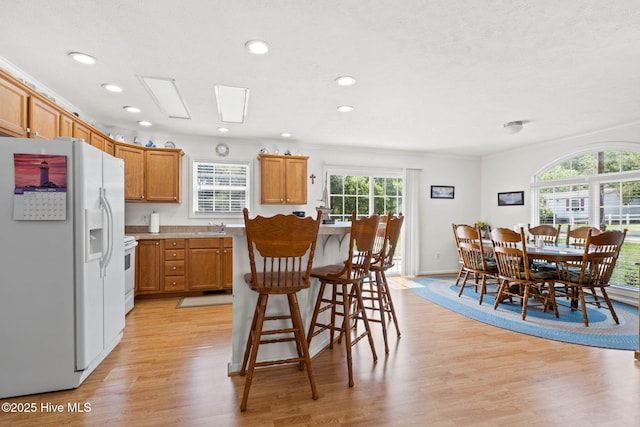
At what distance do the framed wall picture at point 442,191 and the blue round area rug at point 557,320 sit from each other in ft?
7.73

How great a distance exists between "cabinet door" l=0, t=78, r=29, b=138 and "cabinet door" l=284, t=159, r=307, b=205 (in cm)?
321

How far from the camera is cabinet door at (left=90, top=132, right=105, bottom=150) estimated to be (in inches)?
143

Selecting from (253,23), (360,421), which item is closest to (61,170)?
(253,23)

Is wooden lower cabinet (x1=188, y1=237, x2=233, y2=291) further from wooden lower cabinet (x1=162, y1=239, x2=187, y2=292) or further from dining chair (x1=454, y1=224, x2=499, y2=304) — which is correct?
dining chair (x1=454, y1=224, x2=499, y2=304)

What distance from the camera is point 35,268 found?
1.99m

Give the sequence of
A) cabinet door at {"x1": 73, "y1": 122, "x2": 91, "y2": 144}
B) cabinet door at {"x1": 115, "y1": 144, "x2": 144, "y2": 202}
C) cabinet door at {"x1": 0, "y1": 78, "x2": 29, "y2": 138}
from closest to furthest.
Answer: cabinet door at {"x1": 0, "y1": 78, "x2": 29, "y2": 138}
cabinet door at {"x1": 73, "y1": 122, "x2": 91, "y2": 144}
cabinet door at {"x1": 115, "y1": 144, "x2": 144, "y2": 202}

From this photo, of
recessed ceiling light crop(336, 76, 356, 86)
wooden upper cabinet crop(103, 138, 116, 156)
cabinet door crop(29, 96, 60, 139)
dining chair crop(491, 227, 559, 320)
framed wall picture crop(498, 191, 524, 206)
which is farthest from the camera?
framed wall picture crop(498, 191, 524, 206)

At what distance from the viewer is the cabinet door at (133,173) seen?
4.36 meters

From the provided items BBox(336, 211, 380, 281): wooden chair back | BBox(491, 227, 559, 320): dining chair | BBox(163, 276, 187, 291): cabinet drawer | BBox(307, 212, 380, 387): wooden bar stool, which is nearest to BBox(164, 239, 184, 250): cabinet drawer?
BBox(163, 276, 187, 291): cabinet drawer

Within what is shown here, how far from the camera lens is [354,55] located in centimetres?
245

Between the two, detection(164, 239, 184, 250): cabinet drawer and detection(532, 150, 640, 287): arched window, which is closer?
detection(532, 150, 640, 287): arched window

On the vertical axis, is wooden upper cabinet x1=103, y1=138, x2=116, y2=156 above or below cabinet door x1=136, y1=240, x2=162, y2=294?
above

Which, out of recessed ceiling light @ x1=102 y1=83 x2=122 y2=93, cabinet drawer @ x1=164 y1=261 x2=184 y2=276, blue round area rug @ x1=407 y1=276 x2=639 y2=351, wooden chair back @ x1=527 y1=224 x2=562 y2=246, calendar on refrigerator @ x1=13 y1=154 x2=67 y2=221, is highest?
recessed ceiling light @ x1=102 y1=83 x2=122 y2=93

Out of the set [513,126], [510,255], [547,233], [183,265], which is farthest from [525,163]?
[183,265]
